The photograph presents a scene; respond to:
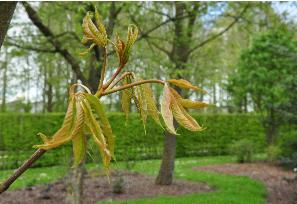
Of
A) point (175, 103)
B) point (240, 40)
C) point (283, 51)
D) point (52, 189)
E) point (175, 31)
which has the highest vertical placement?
point (240, 40)

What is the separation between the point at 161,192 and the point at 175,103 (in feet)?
26.1

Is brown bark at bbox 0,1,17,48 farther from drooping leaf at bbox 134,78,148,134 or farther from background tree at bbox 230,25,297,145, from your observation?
background tree at bbox 230,25,297,145

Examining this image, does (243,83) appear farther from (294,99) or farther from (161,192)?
(161,192)

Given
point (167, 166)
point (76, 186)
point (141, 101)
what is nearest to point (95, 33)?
point (141, 101)

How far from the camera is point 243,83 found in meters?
18.6

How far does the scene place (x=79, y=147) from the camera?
0.70 m

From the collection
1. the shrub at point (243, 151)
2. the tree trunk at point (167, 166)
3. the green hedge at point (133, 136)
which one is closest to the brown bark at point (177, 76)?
the tree trunk at point (167, 166)

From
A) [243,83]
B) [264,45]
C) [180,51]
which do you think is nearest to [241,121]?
[243,83]

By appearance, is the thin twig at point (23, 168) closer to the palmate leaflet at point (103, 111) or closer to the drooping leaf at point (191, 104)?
the palmate leaflet at point (103, 111)

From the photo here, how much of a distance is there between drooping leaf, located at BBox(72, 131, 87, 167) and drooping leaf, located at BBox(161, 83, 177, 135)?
0.42ft

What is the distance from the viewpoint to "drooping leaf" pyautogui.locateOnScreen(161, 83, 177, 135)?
696mm

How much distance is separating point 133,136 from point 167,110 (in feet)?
54.0

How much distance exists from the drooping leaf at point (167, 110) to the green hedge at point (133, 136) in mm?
12087

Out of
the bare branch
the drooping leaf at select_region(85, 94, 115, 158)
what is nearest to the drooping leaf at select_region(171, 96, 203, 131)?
the drooping leaf at select_region(85, 94, 115, 158)
